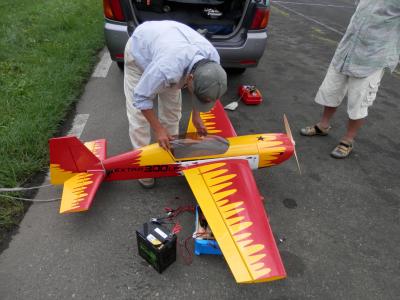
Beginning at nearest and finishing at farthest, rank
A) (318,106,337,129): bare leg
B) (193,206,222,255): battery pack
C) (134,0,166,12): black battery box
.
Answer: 1. (193,206,222,255): battery pack
2. (318,106,337,129): bare leg
3. (134,0,166,12): black battery box

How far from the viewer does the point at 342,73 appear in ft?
13.2

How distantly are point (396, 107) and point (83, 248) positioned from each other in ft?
18.4

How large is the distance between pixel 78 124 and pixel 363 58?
12.3ft

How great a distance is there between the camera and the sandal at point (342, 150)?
13.9 feet

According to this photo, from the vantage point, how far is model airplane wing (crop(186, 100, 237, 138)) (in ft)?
12.8

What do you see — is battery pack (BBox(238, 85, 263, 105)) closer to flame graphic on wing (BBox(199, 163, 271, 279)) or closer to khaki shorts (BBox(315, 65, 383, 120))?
khaki shorts (BBox(315, 65, 383, 120))

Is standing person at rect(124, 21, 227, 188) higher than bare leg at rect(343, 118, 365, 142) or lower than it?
higher

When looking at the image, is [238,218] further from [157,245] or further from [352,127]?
[352,127]

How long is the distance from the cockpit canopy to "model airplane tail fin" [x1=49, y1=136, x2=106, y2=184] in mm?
795

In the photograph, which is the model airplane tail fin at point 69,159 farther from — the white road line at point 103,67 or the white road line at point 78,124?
the white road line at point 103,67

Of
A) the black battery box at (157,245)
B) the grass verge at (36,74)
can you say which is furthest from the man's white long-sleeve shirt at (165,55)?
the grass verge at (36,74)

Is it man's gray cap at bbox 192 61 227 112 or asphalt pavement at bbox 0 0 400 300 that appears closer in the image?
man's gray cap at bbox 192 61 227 112

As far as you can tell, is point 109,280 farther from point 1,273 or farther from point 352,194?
point 352,194

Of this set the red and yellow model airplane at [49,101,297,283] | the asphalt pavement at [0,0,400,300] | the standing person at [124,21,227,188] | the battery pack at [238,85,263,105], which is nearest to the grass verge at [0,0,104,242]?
the asphalt pavement at [0,0,400,300]
